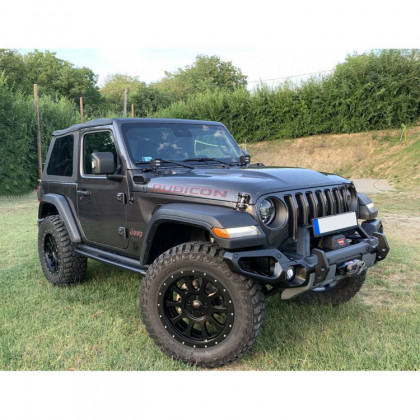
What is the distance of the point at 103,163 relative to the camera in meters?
3.60

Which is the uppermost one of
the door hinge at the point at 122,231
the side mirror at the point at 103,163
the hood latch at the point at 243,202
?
the side mirror at the point at 103,163

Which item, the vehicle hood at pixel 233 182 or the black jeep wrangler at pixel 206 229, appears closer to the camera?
the black jeep wrangler at pixel 206 229

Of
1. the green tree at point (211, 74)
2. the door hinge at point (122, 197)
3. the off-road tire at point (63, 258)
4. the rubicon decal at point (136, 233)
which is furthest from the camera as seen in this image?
the green tree at point (211, 74)

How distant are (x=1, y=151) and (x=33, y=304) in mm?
13336

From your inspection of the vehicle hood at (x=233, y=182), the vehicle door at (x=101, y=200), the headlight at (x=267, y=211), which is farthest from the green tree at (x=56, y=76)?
the headlight at (x=267, y=211)

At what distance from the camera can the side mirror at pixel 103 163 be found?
11.8ft

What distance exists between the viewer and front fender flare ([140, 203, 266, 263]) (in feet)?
9.05

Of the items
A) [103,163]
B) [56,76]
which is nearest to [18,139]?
[103,163]

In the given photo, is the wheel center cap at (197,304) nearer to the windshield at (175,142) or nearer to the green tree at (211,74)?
the windshield at (175,142)

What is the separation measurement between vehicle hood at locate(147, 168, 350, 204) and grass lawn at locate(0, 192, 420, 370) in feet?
4.19

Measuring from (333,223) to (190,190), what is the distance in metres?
1.17

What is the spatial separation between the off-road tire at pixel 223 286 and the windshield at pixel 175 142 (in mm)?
1185

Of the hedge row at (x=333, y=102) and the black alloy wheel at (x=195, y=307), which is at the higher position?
the hedge row at (x=333, y=102)

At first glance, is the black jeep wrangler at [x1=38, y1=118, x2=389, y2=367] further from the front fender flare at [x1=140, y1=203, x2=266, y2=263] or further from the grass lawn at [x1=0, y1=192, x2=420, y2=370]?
the grass lawn at [x1=0, y1=192, x2=420, y2=370]
